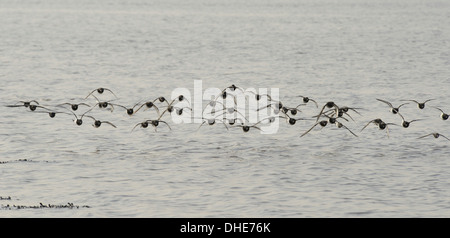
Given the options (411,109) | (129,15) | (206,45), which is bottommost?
(411,109)

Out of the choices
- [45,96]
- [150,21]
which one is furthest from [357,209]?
[150,21]

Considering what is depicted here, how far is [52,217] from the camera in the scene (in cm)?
2084

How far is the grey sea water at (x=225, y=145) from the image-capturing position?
74.2ft

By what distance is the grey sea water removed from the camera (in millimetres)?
22625

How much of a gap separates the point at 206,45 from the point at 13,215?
5986 cm

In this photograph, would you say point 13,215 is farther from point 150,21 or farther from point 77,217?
point 150,21

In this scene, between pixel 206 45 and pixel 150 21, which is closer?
pixel 206 45

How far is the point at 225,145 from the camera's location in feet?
101

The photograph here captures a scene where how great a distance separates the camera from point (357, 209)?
21922 millimetres

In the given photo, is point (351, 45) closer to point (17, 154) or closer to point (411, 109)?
point (411, 109)
